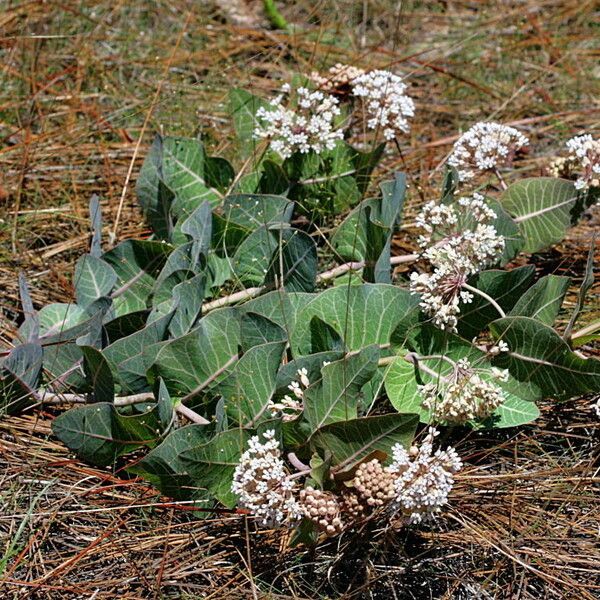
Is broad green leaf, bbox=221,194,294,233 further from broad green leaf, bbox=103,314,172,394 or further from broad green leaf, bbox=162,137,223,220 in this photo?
broad green leaf, bbox=103,314,172,394

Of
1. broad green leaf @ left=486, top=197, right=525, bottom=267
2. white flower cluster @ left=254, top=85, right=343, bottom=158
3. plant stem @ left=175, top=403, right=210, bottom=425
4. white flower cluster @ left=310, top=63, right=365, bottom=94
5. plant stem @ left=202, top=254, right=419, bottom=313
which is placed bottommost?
plant stem @ left=175, top=403, right=210, bottom=425

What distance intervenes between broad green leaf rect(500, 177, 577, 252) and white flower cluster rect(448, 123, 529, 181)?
90mm

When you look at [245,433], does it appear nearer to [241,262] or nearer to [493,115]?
[241,262]

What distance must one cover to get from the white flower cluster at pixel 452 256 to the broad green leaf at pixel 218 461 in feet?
1.60

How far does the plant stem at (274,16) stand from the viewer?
316 cm

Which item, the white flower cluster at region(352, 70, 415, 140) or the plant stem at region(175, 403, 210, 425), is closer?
the plant stem at region(175, 403, 210, 425)

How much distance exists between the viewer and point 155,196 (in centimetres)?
222

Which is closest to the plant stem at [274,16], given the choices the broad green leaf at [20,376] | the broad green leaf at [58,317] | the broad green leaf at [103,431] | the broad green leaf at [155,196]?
the broad green leaf at [155,196]

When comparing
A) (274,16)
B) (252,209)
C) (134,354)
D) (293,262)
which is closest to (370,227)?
(293,262)

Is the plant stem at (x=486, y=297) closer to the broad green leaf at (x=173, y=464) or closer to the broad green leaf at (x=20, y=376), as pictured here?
the broad green leaf at (x=173, y=464)

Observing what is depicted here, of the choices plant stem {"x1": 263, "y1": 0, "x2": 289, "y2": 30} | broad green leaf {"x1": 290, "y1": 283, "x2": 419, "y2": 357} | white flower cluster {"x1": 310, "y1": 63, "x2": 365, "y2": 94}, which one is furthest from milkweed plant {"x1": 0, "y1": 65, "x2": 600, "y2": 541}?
plant stem {"x1": 263, "y1": 0, "x2": 289, "y2": 30}

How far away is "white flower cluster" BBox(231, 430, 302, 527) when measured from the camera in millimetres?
1506

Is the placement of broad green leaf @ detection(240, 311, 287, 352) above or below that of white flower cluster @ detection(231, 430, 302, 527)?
above

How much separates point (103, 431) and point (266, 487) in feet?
1.42
